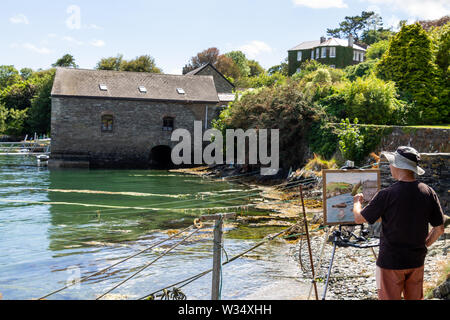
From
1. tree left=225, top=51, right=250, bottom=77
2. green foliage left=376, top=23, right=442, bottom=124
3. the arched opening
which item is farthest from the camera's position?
tree left=225, top=51, right=250, bottom=77

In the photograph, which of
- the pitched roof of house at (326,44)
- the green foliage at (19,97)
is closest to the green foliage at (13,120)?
the green foliage at (19,97)

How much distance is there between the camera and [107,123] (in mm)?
34719

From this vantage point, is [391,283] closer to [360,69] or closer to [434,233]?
[434,233]

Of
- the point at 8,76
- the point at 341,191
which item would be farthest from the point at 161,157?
the point at 8,76

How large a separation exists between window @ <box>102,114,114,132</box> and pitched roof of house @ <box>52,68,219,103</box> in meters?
1.57

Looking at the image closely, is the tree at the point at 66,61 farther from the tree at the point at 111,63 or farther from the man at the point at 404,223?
the man at the point at 404,223

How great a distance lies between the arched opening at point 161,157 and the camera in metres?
36.8

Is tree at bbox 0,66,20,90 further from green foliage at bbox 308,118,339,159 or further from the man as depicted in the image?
the man

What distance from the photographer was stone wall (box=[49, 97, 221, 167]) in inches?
1324

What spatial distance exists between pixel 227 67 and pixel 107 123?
128ft

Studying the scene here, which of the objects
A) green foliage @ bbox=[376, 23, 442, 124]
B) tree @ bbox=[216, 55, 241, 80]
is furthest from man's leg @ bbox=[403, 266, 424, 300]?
tree @ bbox=[216, 55, 241, 80]

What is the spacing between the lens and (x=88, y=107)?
33.9m

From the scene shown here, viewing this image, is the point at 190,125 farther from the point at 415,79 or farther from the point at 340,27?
the point at 340,27

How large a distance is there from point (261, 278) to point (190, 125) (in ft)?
92.1
